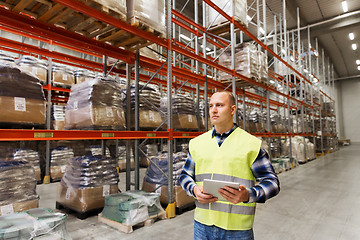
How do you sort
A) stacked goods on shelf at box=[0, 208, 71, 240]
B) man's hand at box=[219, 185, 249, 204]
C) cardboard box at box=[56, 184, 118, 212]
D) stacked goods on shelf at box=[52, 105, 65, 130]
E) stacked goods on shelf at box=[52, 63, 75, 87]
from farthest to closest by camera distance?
stacked goods on shelf at box=[52, 105, 65, 130] < stacked goods on shelf at box=[52, 63, 75, 87] < cardboard box at box=[56, 184, 118, 212] < stacked goods on shelf at box=[0, 208, 71, 240] < man's hand at box=[219, 185, 249, 204]

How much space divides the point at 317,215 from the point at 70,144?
7.32 meters

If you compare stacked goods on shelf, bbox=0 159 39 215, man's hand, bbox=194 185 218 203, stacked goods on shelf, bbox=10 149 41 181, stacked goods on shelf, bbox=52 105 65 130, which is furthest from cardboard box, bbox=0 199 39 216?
stacked goods on shelf, bbox=52 105 65 130

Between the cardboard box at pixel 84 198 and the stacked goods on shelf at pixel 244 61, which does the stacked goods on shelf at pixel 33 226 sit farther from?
the stacked goods on shelf at pixel 244 61

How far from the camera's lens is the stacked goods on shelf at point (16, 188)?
11.4 ft

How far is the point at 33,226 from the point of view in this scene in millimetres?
2654

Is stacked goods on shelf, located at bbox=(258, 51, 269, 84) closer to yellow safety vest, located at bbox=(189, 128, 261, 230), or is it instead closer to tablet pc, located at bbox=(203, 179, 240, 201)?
yellow safety vest, located at bbox=(189, 128, 261, 230)

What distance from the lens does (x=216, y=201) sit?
67.1 inches

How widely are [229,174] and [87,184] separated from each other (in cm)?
321

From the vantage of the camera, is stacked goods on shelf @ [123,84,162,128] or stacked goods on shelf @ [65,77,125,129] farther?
stacked goods on shelf @ [123,84,162,128]

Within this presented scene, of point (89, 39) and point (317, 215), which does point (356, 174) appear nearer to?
point (317, 215)

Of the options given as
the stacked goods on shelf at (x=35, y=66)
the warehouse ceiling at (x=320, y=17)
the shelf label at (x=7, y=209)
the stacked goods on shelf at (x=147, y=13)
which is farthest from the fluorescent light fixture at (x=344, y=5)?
the shelf label at (x=7, y=209)

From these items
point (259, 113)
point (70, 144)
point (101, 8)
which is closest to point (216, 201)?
point (101, 8)

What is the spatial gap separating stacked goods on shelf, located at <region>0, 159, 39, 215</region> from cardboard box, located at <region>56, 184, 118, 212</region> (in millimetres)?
575

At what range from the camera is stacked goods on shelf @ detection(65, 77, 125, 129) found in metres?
3.83
